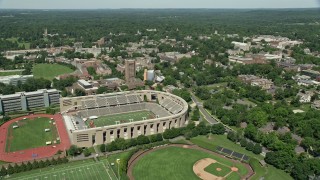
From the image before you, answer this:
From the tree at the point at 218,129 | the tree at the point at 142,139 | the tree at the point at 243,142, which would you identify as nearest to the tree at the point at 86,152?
the tree at the point at 142,139

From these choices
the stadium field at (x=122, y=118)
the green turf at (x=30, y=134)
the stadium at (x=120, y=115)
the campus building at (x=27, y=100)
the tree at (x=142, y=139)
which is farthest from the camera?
the campus building at (x=27, y=100)

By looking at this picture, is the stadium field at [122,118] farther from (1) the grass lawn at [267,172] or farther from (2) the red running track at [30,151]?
(1) the grass lawn at [267,172]

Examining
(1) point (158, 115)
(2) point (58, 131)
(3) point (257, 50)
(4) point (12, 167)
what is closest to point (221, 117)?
(1) point (158, 115)

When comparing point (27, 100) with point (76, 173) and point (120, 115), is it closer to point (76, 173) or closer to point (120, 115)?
point (120, 115)

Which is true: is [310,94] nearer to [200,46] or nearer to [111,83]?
[111,83]

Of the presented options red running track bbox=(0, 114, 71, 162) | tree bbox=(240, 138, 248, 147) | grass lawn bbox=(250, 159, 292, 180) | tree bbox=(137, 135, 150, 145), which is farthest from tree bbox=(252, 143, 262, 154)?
Result: red running track bbox=(0, 114, 71, 162)

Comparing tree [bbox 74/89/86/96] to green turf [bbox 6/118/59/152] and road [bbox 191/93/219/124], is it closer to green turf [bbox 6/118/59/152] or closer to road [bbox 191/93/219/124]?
green turf [bbox 6/118/59/152]
